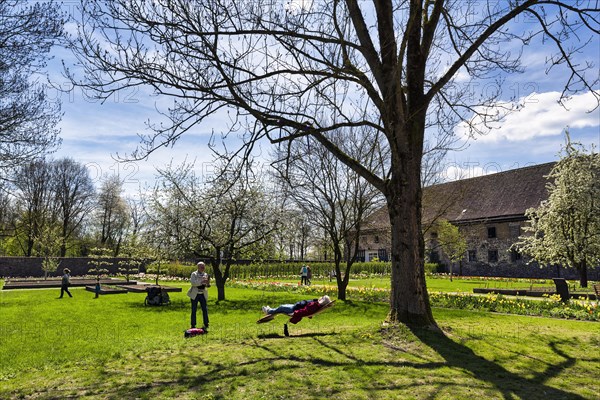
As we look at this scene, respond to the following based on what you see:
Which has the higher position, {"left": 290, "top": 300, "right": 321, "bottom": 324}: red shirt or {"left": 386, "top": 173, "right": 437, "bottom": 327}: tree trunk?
{"left": 386, "top": 173, "right": 437, "bottom": 327}: tree trunk

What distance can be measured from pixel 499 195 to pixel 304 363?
134 feet

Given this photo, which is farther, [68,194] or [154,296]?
[68,194]

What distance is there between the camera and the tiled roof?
126 ft

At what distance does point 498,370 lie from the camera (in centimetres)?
597

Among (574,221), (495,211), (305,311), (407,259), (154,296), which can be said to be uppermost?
(495,211)

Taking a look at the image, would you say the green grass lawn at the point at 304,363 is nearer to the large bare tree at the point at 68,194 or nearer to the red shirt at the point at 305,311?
the red shirt at the point at 305,311

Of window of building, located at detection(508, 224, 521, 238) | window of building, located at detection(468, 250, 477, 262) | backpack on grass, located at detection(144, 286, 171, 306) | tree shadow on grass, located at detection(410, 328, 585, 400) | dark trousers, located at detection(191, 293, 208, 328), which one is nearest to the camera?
tree shadow on grass, located at detection(410, 328, 585, 400)

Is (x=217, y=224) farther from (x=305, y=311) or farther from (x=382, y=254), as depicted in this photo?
(x=382, y=254)

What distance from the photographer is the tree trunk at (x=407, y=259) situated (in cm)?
795

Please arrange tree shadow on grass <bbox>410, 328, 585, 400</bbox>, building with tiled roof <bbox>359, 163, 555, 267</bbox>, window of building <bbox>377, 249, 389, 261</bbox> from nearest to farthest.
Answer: tree shadow on grass <bbox>410, 328, 585, 400</bbox>
building with tiled roof <bbox>359, 163, 555, 267</bbox>
window of building <bbox>377, 249, 389, 261</bbox>

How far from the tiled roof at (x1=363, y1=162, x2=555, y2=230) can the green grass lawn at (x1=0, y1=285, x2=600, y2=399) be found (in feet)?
94.9

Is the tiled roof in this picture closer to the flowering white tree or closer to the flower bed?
the flowering white tree

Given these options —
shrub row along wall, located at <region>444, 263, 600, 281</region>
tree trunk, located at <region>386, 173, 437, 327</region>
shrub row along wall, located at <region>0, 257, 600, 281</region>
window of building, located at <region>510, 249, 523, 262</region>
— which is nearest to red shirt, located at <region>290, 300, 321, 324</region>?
tree trunk, located at <region>386, 173, 437, 327</region>

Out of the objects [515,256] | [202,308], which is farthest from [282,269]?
[202,308]
